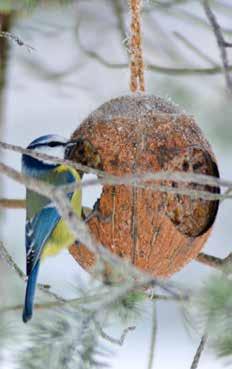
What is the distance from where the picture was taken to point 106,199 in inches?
66.7

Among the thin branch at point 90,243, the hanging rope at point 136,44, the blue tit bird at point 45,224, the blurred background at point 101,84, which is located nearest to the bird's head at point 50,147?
the blue tit bird at point 45,224

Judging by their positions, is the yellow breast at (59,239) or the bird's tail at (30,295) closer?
the bird's tail at (30,295)

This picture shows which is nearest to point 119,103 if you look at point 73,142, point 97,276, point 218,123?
point 73,142

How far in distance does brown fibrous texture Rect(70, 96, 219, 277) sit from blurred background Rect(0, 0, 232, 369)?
34 cm

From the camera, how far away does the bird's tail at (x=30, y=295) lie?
5.27ft

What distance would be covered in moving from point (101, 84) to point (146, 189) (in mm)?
2004

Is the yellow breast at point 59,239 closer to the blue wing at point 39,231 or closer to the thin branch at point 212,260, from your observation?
the blue wing at point 39,231

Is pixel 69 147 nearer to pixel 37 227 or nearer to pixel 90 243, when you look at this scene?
pixel 37 227

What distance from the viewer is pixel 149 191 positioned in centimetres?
167

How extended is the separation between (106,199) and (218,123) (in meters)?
1.38

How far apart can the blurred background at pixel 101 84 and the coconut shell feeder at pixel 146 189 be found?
33 centimetres

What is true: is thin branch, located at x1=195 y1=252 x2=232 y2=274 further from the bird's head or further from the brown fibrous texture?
the bird's head

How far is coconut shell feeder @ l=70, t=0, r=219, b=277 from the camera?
5.49 ft

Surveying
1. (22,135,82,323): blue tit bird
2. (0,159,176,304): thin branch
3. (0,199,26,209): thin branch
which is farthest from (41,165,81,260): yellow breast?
(0,159,176,304): thin branch
